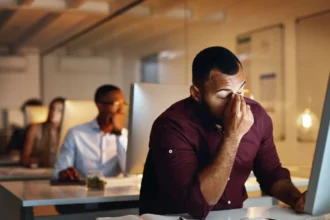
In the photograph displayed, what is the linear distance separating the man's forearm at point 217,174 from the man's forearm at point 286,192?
0.26m

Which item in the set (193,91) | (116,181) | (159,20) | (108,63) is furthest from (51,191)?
(108,63)

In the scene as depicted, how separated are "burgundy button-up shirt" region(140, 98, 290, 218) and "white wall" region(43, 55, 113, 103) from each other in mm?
6900

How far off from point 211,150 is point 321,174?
550 millimetres

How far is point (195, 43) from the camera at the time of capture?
620cm

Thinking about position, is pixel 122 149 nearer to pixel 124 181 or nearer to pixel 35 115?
pixel 124 181

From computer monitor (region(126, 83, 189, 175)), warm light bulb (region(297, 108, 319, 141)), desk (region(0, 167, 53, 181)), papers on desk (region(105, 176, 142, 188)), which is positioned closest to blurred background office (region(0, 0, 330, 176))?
warm light bulb (region(297, 108, 319, 141))

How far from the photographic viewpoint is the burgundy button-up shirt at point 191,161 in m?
1.79

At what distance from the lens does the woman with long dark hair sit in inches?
199

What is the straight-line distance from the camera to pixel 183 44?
6.44 m

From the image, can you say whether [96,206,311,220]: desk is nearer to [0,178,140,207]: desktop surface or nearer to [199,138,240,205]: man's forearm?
[199,138,240,205]: man's forearm

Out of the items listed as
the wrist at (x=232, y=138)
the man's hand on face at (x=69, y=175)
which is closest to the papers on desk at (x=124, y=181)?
the man's hand on face at (x=69, y=175)

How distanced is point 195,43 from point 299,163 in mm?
1779

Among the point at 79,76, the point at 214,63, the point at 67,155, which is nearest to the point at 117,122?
the point at 67,155

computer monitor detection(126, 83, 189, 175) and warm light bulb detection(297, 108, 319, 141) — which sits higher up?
computer monitor detection(126, 83, 189, 175)
